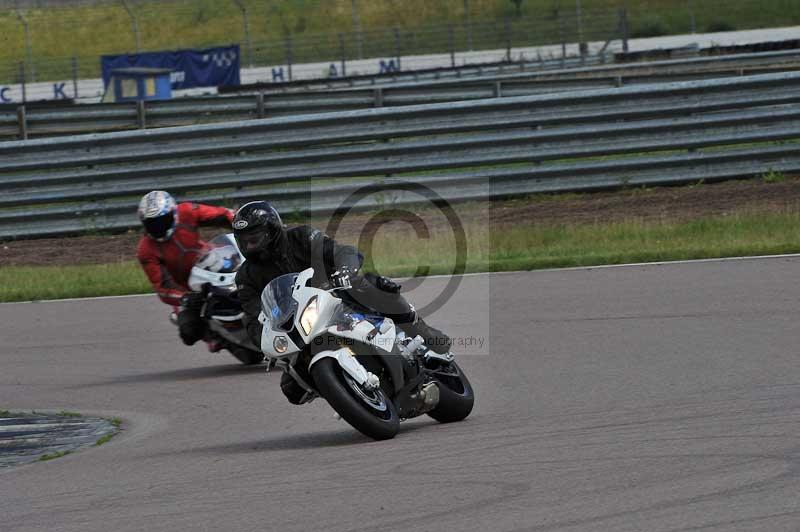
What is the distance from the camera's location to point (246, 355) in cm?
1050

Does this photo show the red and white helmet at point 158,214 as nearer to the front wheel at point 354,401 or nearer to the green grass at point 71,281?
the green grass at point 71,281

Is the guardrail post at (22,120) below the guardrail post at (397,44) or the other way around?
below

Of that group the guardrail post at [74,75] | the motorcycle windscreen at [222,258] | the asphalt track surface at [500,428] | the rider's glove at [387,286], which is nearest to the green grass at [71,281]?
the asphalt track surface at [500,428]

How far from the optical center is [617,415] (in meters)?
7.02

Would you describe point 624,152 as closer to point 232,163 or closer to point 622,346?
point 232,163

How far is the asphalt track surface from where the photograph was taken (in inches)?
202

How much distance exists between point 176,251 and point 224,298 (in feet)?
2.46

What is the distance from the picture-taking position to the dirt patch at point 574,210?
16562 millimetres

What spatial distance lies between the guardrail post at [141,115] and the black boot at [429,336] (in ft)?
46.1

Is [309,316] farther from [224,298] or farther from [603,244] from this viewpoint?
[603,244]

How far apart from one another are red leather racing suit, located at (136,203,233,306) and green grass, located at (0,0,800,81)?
2632 cm

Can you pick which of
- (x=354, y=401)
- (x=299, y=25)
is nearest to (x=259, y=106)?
(x=354, y=401)

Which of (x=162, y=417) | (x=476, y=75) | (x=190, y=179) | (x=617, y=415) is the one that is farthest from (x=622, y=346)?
(x=476, y=75)

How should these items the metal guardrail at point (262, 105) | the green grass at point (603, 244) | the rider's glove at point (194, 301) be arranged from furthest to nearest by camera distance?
1. the metal guardrail at point (262, 105)
2. the green grass at point (603, 244)
3. the rider's glove at point (194, 301)
